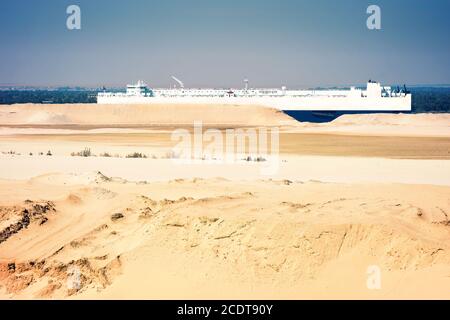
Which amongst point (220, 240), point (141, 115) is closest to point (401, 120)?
point (141, 115)

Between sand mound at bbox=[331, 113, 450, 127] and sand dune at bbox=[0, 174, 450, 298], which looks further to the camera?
sand mound at bbox=[331, 113, 450, 127]

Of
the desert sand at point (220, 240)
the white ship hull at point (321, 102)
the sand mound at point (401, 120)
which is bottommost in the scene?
the sand mound at point (401, 120)

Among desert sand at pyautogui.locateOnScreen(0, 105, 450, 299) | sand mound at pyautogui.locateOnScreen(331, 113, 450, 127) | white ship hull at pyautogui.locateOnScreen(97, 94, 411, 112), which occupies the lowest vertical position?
sand mound at pyautogui.locateOnScreen(331, 113, 450, 127)

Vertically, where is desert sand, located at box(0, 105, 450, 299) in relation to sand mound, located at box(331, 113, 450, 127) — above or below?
above

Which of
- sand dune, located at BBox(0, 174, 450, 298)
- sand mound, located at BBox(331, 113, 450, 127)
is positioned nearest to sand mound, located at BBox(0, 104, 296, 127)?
sand mound, located at BBox(331, 113, 450, 127)

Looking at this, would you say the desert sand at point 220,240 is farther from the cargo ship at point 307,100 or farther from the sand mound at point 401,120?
the cargo ship at point 307,100

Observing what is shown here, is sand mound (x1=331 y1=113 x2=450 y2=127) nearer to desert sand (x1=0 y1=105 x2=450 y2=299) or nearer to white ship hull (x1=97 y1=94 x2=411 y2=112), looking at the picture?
white ship hull (x1=97 y1=94 x2=411 y2=112)

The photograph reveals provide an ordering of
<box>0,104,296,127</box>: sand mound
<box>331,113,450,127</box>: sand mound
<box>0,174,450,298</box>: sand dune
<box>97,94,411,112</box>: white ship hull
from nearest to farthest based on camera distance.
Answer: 1. <box>0,174,450,298</box>: sand dune
2. <box>331,113,450,127</box>: sand mound
3. <box>0,104,296,127</box>: sand mound
4. <box>97,94,411,112</box>: white ship hull

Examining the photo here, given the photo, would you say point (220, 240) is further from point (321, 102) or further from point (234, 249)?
point (321, 102)

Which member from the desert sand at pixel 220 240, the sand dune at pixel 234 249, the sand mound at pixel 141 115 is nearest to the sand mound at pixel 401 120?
the sand mound at pixel 141 115
